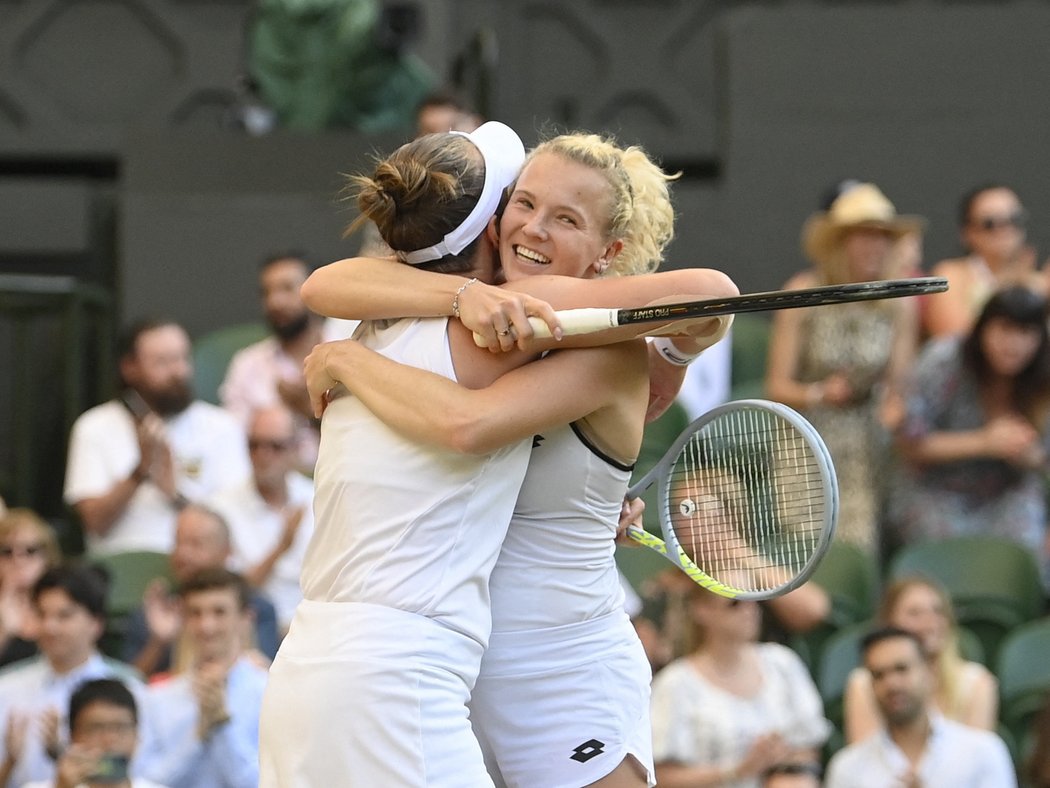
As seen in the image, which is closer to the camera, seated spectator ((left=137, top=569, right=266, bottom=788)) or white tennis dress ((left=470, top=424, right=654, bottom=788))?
white tennis dress ((left=470, top=424, right=654, bottom=788))

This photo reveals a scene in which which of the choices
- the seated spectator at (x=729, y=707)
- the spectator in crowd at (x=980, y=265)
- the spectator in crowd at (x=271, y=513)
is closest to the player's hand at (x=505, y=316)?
the seated spectator at (x=729, y=707)

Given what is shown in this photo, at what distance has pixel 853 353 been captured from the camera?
620cm

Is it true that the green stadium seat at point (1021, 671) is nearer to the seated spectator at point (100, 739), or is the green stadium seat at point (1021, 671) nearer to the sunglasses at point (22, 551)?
the seated spectator at point (100, 739)

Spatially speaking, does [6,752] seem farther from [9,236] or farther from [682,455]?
[9,236]

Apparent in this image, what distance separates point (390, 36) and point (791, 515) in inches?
191

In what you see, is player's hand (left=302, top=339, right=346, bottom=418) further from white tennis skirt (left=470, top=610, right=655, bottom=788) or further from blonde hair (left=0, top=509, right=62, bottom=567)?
blonde hair (left=0, top=509, right=62, bottom=567)

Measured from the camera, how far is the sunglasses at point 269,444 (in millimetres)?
5914

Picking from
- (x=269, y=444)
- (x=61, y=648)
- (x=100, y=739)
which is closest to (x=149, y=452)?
(x=269, y=444)

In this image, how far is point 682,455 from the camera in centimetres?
325

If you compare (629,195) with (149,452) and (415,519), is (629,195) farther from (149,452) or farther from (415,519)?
(149,452)

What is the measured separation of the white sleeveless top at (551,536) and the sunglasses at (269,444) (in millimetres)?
3128

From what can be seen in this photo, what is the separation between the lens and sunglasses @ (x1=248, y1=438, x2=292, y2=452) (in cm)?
591

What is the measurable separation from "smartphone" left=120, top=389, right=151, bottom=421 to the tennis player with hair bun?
3.48 metres

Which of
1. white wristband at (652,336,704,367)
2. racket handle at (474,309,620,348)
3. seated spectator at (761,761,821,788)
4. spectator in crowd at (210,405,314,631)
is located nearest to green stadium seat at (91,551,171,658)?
spectator in crowd at (210,405,314,631)
